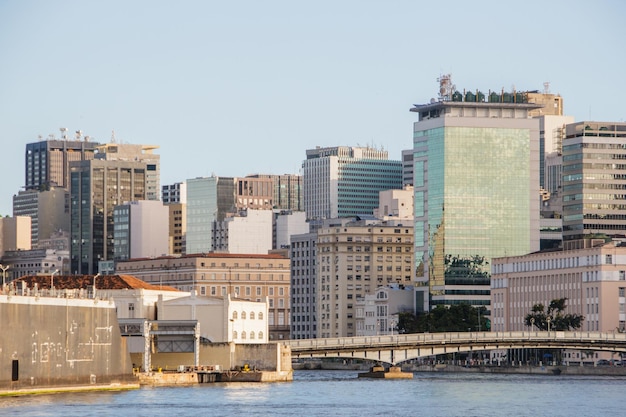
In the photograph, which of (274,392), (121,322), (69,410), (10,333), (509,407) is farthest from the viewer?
(121,322)

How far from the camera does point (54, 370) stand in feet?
479

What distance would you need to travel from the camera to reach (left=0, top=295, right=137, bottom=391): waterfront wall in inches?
5487

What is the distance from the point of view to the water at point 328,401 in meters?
136

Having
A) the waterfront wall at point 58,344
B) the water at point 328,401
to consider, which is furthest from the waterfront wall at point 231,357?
the waterfront wall at point 58,344

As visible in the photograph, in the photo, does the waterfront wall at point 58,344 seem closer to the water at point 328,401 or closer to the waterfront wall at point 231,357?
the water at point 328,401

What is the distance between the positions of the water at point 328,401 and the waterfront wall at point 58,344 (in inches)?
70.8

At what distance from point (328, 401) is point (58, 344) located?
25630 mm

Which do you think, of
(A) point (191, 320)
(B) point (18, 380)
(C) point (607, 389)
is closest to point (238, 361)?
(A) point (191, 320)

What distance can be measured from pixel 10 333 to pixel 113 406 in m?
9.70

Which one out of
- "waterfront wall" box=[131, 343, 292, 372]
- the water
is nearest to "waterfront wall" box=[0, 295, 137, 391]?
the water

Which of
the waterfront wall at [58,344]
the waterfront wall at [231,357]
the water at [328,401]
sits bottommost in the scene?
the water at [328,401]

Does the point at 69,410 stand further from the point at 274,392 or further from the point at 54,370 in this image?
the point at 274,392

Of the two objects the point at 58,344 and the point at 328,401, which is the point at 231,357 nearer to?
the point at 328,401

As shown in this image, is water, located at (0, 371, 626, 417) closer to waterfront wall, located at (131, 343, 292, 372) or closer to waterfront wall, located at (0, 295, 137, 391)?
waterfront wall, located at (0, 295, 137, 391)
